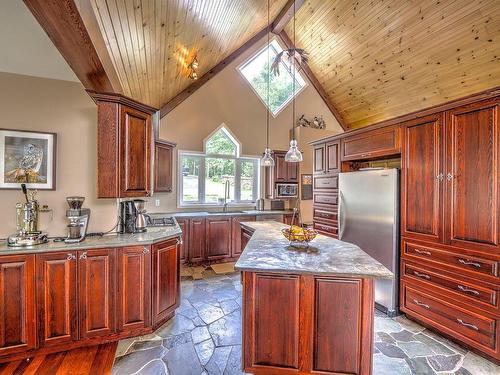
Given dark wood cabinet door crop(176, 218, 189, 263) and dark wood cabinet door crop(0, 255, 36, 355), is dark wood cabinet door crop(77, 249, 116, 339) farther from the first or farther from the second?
dark wood cabinet door crop(176, 218, 189, 263)

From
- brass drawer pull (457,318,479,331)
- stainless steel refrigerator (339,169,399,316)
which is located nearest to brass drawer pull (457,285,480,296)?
brass drawer pull (457,318,479,331)

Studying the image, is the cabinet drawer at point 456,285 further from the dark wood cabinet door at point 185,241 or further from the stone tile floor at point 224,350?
the dark wood cabinet door at point 185,241

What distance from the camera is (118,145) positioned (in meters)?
2.38

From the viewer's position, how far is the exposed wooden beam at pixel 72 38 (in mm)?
1487

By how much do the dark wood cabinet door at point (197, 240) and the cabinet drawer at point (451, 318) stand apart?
3131 millimetres

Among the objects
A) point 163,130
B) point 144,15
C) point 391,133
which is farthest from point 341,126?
point 144,15

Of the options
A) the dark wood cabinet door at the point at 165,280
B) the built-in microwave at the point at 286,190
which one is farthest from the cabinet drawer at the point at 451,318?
the built-in microwave at the point at 286,190

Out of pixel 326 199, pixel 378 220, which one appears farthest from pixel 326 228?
pixel 378 220

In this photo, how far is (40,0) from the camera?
142 cm

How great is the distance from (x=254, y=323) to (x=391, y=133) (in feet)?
8.70

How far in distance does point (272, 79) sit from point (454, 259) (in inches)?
198

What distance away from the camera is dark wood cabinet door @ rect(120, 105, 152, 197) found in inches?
95.3

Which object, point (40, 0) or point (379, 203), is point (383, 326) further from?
point (40, 0)

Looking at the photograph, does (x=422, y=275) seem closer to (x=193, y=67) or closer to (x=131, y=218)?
(x=131, y=218)
